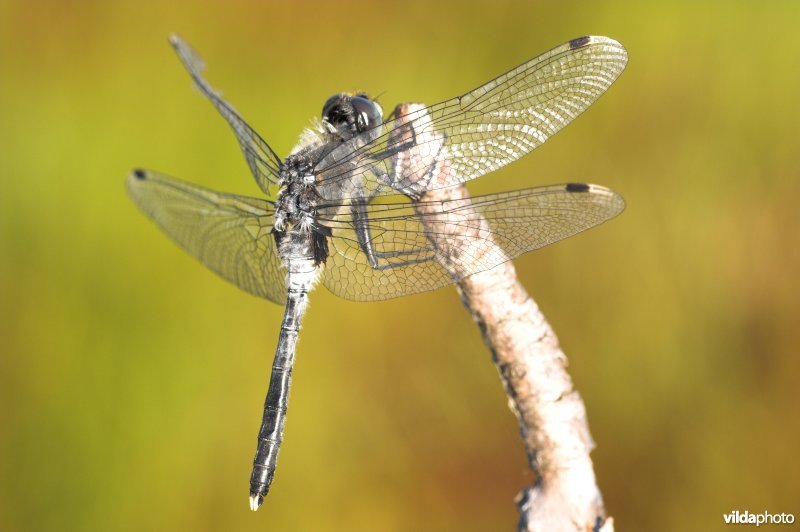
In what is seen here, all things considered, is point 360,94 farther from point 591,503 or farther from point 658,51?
point 658,51

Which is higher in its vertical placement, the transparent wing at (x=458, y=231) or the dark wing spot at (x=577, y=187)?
the dark wing spot at (x=577, y=187)

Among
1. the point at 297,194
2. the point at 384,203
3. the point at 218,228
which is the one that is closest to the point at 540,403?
the point at 384,203

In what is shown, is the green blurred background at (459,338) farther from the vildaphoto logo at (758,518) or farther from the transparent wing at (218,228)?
the transparent wing at (218,228)

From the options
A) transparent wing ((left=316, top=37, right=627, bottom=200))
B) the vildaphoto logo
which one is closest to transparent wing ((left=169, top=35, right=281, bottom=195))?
transparent wing ((left=316, top=37, right=627, bottom=200))

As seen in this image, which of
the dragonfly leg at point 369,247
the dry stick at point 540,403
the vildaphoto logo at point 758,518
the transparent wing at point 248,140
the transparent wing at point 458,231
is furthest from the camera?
the vildaphoto logo at point 758,518

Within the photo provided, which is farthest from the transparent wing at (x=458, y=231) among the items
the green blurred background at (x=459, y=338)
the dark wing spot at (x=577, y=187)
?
the green blurred background at (x=459, y=338)

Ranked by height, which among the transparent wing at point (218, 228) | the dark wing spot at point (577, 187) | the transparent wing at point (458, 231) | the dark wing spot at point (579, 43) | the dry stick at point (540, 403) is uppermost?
the dark wing spot at point (579, 43)

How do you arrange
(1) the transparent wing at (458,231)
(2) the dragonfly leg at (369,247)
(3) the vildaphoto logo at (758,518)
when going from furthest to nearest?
(3) the vildaphoto logo at (758,518), (2) the dragonfly leg at (369,247), (1) the transparent wing at (458,231)

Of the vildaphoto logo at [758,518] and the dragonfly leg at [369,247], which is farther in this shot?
the vildaphoto logo at [758,518]
